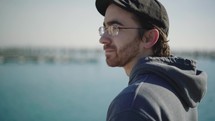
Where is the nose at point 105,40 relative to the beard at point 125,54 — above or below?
above

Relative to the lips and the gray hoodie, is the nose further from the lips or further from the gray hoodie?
the gray hoodie

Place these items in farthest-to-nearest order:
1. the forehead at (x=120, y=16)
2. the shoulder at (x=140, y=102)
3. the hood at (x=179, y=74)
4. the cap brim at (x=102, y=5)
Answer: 1. the cap brim at (x=102, y=5)
2. the forehead at (x=120, y=16)
3. the hood at (x=179, y=74)
4. the shoulder at (x=140, y=102)

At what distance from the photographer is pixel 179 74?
153 cm

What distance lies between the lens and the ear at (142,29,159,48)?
1.83m

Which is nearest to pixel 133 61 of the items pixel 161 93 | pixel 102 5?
pixel 102 5

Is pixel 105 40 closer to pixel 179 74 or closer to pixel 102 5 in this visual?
pixel 102 5

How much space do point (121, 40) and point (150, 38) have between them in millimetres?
185

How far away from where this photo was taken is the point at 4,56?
3201 inches

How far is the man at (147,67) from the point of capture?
1.22m

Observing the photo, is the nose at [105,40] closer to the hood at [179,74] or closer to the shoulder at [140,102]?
the hood at [179,74]

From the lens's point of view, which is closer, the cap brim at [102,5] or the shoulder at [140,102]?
the shoulder at [140,102]

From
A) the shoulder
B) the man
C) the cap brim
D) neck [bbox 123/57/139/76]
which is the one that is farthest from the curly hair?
the shoulder

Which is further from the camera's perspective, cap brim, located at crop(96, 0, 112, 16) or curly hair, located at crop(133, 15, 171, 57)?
cap brim, located at crop(96, 0, 112, 16)

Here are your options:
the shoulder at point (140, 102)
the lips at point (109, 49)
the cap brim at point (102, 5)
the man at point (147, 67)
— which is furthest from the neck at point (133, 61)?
the shoulder at point (140, 102)
